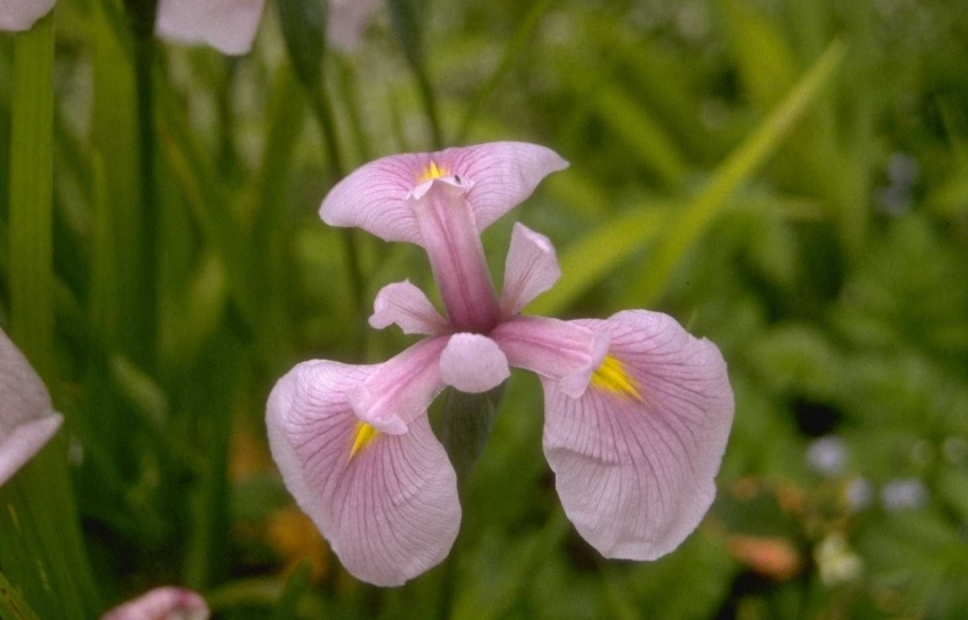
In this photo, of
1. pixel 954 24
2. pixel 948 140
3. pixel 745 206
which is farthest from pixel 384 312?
pixel 954 24

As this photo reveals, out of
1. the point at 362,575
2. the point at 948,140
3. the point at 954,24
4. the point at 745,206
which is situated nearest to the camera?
the point at 362,575

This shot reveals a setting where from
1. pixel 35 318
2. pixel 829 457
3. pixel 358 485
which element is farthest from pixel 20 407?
pixel 829 457

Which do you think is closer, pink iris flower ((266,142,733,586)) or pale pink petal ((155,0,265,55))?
pink iris flower ((266,142,733,586))

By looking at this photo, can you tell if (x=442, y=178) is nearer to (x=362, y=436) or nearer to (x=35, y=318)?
(x=362, y=436)

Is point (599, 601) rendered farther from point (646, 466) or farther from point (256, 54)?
point (256, 54)

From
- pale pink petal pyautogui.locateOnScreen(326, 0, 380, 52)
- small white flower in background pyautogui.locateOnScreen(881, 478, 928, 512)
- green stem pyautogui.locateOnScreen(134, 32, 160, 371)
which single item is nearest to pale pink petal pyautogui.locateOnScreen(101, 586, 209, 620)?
green stem pyautogui.locateOnScreen(134, 32, 160, 371)

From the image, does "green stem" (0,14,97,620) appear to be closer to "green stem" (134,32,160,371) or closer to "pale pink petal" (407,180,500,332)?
"green stem" (134,32,160,371)

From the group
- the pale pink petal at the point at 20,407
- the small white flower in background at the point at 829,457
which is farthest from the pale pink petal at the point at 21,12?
the small white flower in background at the point at 829,457
